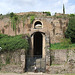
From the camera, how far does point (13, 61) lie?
12.4m

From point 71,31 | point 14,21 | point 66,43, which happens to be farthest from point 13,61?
point 71,31

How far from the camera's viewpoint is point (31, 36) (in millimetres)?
16266

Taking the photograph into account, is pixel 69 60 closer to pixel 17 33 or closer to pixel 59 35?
pixel 59 35

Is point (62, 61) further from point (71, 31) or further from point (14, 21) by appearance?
point (14, 21)

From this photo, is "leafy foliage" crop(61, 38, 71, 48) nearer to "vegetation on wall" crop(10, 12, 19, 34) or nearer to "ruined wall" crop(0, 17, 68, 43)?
"ruined wall" crop(0, 17, 68, 43)

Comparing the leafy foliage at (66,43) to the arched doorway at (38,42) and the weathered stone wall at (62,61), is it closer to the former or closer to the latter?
the weathered stone wall at (62,61)

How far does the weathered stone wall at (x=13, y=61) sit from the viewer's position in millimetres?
11984

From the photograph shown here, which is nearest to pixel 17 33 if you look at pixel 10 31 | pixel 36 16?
pixel 10 31

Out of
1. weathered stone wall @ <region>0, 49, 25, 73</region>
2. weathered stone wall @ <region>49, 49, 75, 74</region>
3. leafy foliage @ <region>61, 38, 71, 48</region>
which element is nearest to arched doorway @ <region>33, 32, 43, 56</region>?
leafy foliage @ <region>61, 38, 71, 48</region>

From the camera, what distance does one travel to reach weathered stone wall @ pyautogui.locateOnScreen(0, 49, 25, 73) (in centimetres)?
1198

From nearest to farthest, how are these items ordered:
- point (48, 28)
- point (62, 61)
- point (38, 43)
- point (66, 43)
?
point (62, 61)
point (66, 43)
point (48, 28)
point (38, 43)

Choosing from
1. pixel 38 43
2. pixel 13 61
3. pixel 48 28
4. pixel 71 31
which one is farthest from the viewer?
pixel 38 43

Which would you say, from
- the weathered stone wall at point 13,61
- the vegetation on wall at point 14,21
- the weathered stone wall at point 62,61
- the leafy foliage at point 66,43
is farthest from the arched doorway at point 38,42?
the weathered stone wall at point 13,61

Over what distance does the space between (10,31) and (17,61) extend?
641cm
